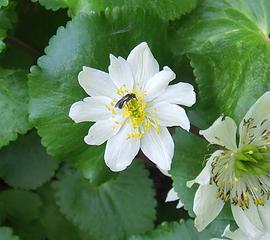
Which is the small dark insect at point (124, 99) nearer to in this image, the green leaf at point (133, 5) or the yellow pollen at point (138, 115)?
the yellow pollen at point (138, 115)

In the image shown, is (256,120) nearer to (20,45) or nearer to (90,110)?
(90,110)

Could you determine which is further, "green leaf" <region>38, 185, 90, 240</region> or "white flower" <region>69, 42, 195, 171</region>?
"green leaf" <region>38, 185, 90, 240</region>

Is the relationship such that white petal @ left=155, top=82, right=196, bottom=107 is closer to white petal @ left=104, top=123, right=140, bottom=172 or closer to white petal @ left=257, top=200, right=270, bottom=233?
white petal @ left=104, top=123, right=140, bottom=172

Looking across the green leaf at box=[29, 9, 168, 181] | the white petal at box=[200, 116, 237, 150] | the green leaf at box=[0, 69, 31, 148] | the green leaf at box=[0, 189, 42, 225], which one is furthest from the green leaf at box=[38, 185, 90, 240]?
the white petal at box=[200, 116, 237, 150]

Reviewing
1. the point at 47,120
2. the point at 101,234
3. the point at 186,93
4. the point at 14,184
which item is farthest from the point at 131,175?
→ the point at 186,93

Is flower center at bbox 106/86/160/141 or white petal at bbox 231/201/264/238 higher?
flower center at bbox 106/86/160/141

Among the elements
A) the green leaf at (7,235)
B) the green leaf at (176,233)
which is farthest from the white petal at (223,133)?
the green leaf at (7,235)

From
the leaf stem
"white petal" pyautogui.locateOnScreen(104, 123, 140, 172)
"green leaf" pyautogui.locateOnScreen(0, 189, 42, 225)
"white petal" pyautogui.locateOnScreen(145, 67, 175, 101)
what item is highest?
the leaf stem

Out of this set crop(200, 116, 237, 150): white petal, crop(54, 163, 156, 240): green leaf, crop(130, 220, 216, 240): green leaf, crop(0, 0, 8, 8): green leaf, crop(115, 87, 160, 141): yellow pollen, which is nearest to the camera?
crop(200, 116, 237, 150): white petal
